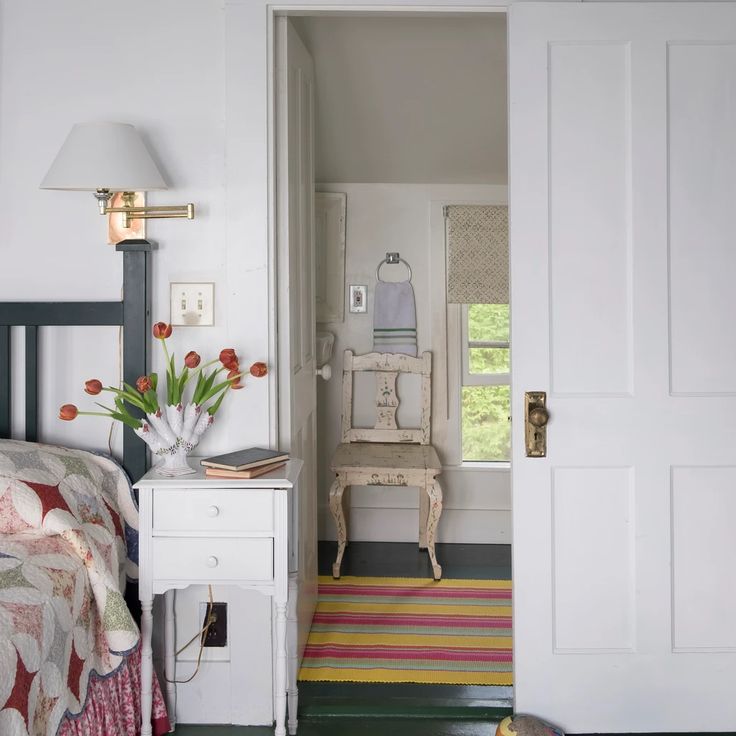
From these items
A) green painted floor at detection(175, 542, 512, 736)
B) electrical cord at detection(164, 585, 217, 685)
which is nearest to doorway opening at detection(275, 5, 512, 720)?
green painted floor at detection(175, 542, 512, 736)

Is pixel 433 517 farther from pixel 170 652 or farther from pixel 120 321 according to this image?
pixel 120 321

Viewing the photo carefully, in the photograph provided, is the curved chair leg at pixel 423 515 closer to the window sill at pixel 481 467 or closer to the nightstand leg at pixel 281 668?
the window sill at pixel 481 467

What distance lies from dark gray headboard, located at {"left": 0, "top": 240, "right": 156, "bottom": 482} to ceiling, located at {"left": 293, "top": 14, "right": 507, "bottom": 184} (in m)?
1.14

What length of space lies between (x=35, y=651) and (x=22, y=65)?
161cm

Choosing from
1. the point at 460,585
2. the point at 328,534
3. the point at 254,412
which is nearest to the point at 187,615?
the point at 254,412

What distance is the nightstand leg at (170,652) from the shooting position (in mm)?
2348

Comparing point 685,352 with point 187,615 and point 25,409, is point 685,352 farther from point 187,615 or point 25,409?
point 25,409

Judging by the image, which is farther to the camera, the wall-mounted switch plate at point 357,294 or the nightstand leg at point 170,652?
the wall-mounted switch plate at point 357,294

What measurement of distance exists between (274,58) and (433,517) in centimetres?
209

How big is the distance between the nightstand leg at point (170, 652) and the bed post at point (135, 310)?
1.46 feet

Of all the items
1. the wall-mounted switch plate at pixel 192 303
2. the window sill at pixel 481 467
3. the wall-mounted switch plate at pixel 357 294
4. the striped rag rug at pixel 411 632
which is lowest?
the striped rag rug at pixel 411 632

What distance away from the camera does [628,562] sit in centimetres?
229

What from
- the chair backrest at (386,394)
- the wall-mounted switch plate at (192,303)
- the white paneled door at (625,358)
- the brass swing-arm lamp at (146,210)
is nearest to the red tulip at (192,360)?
the wall-mounted switch plate at (192,303)

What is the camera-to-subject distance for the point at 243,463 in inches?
82.9
